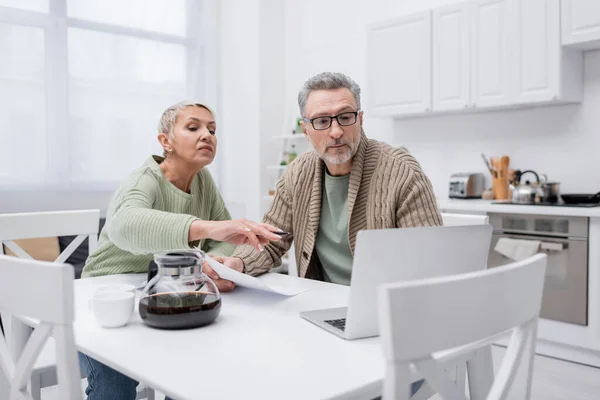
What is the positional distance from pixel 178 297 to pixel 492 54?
2.96m

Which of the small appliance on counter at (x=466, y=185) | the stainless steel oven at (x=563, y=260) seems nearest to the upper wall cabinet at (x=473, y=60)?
the small appliance on counter at (x=466, y=185)

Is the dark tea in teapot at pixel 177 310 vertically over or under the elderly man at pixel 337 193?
under

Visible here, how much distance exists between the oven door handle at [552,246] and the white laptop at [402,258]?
2208 mm

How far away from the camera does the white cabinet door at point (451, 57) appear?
11.8 ft

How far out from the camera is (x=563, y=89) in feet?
10.6

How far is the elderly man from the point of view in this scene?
170cm

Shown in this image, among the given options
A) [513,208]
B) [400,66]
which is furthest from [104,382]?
[400,66]

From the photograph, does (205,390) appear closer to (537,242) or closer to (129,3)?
(537,242)

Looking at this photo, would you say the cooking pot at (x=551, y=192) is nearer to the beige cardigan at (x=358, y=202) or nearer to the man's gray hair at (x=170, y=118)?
the beige cardigan at (x=358, y=202)

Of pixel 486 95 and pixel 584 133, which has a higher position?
pixel 486 95

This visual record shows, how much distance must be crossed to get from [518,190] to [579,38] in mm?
921

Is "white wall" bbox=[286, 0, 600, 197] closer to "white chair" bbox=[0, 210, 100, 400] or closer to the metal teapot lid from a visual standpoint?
"white chair" bbox=[0, 210, 100, 400]

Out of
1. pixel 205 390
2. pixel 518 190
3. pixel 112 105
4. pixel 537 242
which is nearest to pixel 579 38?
pixel 518 190

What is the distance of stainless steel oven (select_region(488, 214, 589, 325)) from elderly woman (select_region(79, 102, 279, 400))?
1.96 meters
